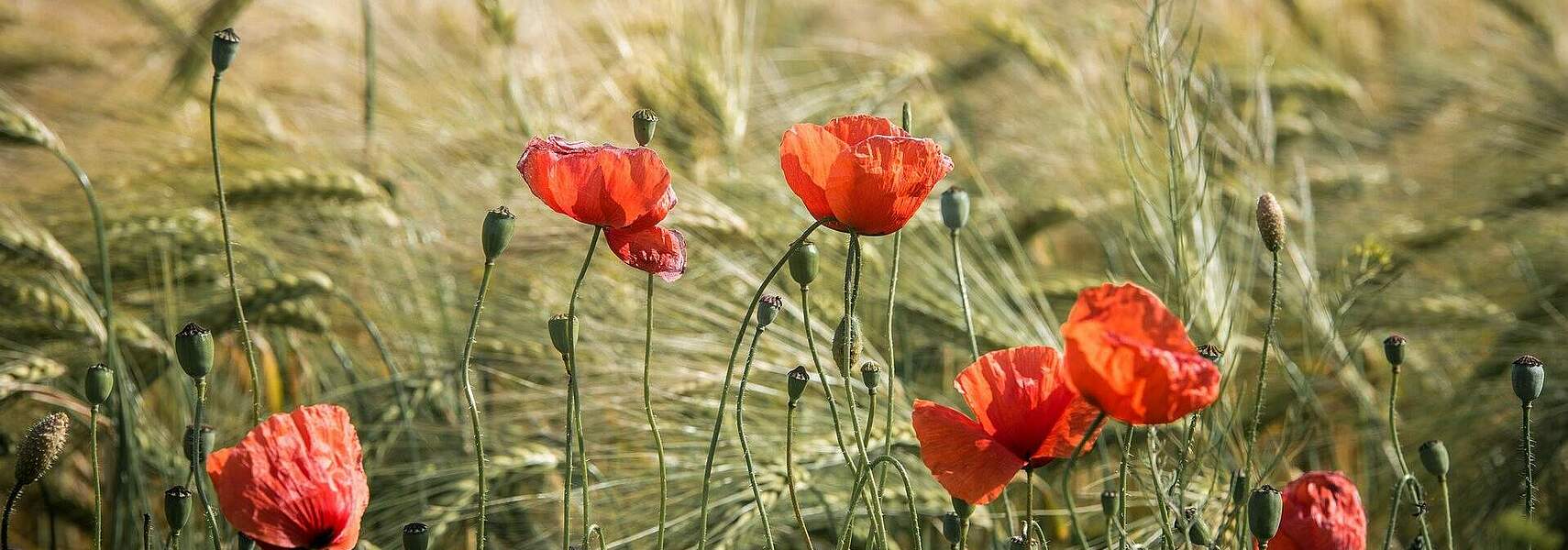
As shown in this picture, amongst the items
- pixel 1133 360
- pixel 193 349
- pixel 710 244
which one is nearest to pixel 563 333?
pixel 193 349

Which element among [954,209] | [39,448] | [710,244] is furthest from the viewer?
[710,244]

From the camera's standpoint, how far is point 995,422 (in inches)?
26.3

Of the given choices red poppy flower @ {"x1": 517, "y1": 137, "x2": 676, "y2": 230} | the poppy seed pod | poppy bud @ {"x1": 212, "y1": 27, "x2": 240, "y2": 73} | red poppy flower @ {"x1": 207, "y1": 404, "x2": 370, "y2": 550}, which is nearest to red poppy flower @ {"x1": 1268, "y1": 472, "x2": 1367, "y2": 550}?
the poppy seed pod

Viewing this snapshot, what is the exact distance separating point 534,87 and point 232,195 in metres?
0.48

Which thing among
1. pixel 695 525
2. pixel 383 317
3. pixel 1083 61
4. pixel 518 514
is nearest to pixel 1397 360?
pixel 695 525

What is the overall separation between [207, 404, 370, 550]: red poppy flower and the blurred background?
0.91 ft

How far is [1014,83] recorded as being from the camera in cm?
222

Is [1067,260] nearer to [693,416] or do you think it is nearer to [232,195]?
[693,416]

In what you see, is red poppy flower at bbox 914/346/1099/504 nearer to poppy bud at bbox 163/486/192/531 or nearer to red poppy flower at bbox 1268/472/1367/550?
red poppy flower at bbox 1268/472/1367/550

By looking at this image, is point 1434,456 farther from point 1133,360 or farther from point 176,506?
point 176,506

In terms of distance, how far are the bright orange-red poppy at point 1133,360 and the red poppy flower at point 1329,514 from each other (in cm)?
15

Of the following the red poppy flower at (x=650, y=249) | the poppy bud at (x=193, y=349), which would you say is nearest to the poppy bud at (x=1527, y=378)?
the red poppy flower at (x=650, y=249)

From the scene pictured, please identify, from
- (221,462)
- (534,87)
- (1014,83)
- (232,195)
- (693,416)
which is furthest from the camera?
(1014,83)

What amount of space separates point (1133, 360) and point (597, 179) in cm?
26
